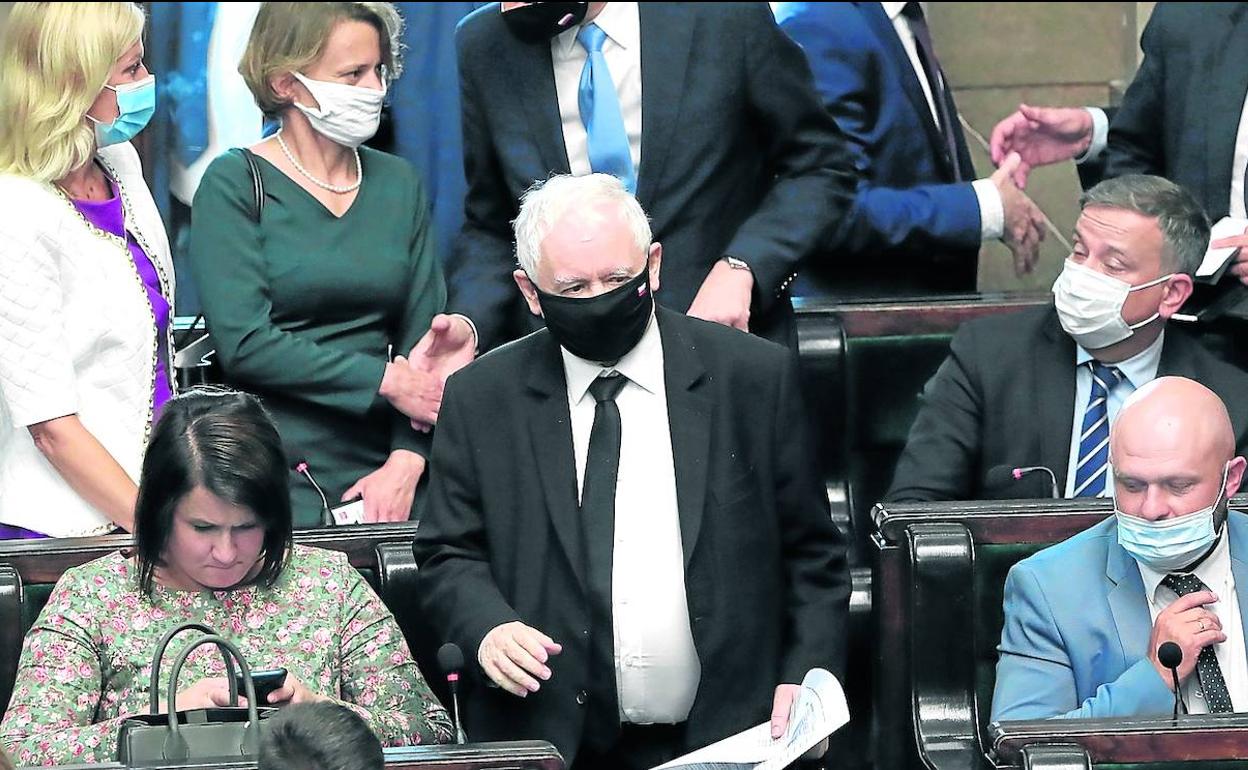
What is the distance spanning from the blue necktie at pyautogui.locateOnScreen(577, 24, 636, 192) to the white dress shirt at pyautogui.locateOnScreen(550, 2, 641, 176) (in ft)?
0.04

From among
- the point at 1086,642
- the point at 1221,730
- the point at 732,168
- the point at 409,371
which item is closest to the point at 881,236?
the point at 732,168

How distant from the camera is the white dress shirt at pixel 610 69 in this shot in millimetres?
4582

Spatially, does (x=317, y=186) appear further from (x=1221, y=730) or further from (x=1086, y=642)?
(x=1221, y=730)

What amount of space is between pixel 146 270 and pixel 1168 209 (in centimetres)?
197

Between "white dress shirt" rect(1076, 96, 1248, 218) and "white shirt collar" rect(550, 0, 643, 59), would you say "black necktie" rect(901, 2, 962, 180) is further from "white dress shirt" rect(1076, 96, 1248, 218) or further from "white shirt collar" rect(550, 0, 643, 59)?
"white shirt collar" rect(550, 0, 643, 59)

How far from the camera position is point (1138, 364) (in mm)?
4484

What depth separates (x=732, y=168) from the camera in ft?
15.1

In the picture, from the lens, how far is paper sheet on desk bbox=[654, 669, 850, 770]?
3.34m

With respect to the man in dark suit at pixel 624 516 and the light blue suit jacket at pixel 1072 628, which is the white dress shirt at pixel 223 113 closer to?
the man in dark suit at pixel 624 516

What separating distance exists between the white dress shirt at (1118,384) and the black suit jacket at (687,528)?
0.92m

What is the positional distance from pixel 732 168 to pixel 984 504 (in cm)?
99

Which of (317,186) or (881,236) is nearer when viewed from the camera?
(317,186)

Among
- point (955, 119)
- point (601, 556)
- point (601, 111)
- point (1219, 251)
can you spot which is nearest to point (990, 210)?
point (955, 119)

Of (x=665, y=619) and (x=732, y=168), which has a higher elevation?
(x=732, y=168)
